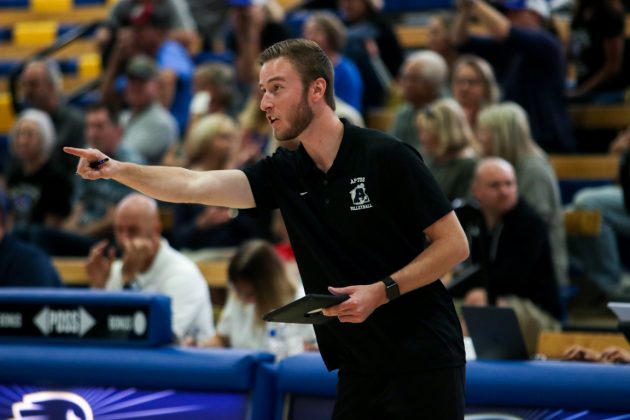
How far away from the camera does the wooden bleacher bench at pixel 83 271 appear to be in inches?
309

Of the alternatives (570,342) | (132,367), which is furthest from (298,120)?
(570,342)

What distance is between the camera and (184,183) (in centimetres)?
377

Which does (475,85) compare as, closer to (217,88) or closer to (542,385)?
(217,88)

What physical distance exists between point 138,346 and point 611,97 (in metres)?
5.73

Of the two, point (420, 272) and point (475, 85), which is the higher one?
point (475, 85)

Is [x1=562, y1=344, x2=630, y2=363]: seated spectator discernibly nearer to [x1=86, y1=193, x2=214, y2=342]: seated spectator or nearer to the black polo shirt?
the black polo shirt

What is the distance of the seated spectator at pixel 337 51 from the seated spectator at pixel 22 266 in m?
3.00

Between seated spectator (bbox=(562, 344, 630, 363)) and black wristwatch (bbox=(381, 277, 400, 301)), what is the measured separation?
1434 millimetres

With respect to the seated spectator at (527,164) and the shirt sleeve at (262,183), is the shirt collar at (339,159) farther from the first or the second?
the seated spectator at (527,164)

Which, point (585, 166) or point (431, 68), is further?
point (585, 166)

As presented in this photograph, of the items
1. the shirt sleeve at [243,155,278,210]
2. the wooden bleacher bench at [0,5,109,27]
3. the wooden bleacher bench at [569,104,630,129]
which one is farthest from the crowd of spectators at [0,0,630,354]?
the wooden bleacher bench at [0,5,109,27]

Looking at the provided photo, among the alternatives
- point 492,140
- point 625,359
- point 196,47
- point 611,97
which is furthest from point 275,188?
point 196,47

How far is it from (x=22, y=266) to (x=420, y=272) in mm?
3849

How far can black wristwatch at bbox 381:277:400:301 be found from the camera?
135 inches
